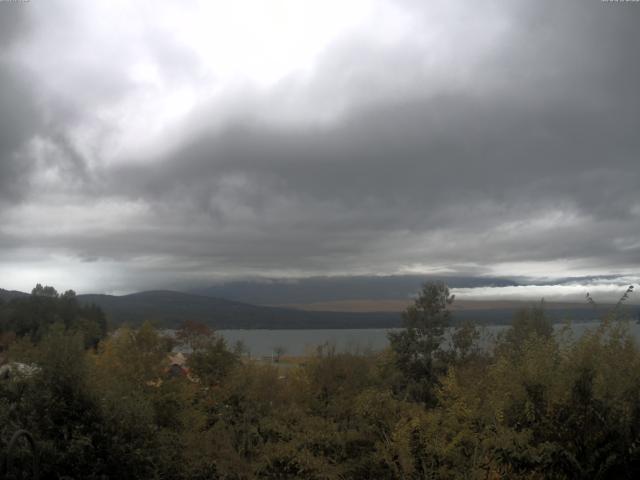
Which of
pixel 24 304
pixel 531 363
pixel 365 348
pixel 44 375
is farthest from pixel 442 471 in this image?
pixel 24 304

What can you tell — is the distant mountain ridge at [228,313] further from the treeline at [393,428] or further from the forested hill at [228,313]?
the treeline at [393,428]

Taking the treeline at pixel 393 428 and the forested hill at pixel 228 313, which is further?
the forested hill at pixel 228 313

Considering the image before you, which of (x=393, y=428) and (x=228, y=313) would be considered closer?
(x=393, y=428)

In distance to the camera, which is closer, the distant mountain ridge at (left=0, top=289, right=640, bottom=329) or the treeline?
the treeline

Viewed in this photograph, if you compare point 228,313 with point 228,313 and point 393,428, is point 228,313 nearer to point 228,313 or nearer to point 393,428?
point 228,313

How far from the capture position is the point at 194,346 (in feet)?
96.9

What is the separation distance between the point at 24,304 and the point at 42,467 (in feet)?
217

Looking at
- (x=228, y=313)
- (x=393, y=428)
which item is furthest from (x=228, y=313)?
(x=393, y=428)

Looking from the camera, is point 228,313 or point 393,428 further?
point 228,313

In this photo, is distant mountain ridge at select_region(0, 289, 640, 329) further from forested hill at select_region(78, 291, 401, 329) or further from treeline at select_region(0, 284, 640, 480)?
treeline at select_region(0, 284, 640, 480)

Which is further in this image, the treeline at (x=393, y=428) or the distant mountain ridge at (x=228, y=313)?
the distant mountain ridge at (x=228, y=313)

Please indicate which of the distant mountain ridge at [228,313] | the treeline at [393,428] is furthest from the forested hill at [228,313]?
the treeline at [393,428]

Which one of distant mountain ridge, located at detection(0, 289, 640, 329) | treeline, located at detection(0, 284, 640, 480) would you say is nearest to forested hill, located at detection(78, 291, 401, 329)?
distant mountain ridge, located at detection(0, 289, 640, 329)

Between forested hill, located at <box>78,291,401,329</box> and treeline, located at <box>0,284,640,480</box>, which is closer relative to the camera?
treeline, located at <box>0,284,640,480</box>
